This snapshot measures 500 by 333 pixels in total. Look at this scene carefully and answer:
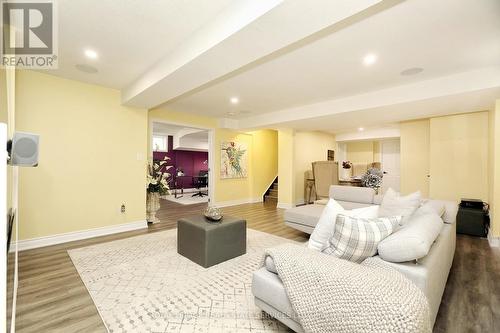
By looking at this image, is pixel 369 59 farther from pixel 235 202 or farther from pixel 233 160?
pixel 235 202

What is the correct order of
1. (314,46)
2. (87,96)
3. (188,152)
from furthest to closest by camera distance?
(188,152) → (87,96) → (314,46)

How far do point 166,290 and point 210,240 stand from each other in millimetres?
664

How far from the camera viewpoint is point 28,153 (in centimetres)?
120

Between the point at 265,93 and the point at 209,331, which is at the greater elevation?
the point at 265,93

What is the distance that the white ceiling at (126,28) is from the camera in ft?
6.17

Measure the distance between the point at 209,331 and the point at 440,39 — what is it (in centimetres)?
339

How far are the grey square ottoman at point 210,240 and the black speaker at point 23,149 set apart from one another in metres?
1.71

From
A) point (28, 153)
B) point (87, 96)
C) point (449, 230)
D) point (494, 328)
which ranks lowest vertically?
point (494, 328)

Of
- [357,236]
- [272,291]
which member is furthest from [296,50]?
[272,291]

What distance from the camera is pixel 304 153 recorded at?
6.90 metres

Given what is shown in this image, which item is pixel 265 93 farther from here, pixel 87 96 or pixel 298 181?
pixel 298 181

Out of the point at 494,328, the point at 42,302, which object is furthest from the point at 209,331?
the point at 494,328

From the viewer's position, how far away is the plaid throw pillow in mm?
1485

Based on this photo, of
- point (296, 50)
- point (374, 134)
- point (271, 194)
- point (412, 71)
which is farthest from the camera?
point (271, 194)
